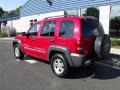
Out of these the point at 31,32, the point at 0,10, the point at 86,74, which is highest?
the point at 0,10

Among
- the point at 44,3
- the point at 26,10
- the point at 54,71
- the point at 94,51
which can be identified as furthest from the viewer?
the point at 26,10

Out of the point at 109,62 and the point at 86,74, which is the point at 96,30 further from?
the point at 109,62

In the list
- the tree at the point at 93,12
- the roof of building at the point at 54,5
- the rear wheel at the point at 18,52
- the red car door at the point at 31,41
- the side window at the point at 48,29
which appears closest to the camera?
the side window at the point at 48,29

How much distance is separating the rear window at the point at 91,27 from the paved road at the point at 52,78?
1.45 metres

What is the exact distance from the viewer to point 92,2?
683 inches

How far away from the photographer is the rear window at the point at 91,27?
21.5 ft

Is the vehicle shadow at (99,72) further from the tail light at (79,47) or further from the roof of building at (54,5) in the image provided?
the roof of building at (54,5)

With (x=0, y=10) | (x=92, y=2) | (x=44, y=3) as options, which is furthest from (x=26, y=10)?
(x=0, y=10)

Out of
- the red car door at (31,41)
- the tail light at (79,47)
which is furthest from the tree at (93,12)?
the tail light at (79,47)

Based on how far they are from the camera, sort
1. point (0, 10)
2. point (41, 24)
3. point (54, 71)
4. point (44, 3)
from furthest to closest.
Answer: point (0, 10)
point (44, 3)
point (41, 24)
point (54, 71)

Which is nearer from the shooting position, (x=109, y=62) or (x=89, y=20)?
(x=89, y=20)

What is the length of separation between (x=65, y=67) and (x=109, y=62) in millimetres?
3085

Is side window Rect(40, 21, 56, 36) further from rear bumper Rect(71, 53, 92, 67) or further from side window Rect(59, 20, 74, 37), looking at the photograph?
rear bumper Rect(71, 53, 92, 67)

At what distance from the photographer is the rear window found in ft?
21.5
